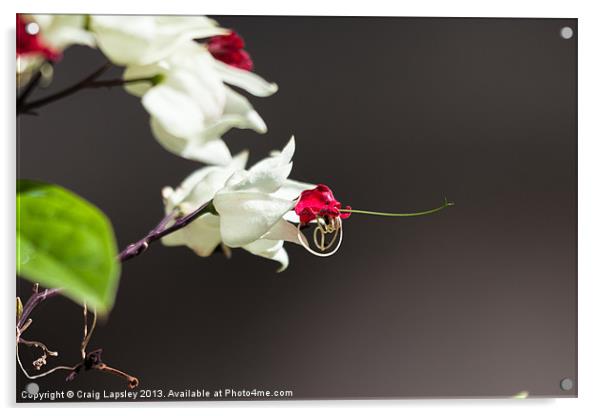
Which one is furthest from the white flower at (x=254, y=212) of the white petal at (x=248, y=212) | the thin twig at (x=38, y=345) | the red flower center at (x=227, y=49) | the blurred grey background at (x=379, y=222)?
the thin twig at (x=38, y=345)

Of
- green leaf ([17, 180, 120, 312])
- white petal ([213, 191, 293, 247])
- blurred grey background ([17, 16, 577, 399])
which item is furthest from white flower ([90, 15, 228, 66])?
blurred grey background ([17, 16, 577, 399])

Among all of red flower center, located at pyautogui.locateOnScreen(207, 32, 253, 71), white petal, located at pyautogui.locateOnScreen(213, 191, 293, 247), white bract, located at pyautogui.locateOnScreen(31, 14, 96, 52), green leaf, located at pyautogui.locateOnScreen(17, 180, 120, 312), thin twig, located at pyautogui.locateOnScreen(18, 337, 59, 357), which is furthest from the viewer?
thin twig, located at pyautogui.locateOnScreen(18, 337, 59, 357)

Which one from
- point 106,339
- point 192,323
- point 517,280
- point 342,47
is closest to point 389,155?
point 342,47

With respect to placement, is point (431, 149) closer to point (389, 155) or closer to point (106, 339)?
point (389, 155)

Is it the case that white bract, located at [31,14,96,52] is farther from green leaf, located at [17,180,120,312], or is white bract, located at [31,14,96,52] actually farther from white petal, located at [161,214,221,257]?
white petal, located at [161,214,221,257]

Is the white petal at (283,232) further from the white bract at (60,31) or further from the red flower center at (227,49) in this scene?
the white bract at (60,31)
